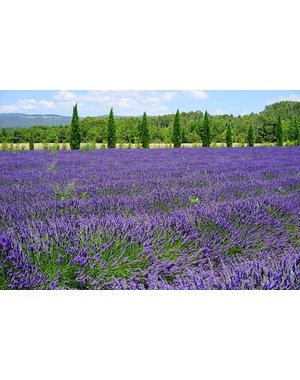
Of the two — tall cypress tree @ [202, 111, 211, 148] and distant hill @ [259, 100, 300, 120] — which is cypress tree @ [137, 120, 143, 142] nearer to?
tall cypress tree @ [202, 111, 211, 148]

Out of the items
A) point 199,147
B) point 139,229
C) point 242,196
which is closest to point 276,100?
point 242,196

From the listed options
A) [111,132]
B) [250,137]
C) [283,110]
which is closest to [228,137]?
[250,137]

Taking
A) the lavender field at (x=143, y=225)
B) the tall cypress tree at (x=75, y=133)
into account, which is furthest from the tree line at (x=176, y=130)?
the lavender field at (x=143, y=225)

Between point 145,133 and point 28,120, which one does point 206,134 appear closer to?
point 145,133

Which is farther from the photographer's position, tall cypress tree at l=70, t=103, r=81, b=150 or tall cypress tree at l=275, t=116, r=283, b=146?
tall cypress tree at l=275, t=116, r=283, b=146

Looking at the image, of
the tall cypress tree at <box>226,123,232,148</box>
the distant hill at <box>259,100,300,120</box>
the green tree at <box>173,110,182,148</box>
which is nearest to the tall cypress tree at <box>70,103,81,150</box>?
the green tree at <box>173,110,182,148</box>

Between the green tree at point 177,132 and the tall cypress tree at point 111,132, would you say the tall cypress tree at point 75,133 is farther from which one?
the green tree at point 177,132
